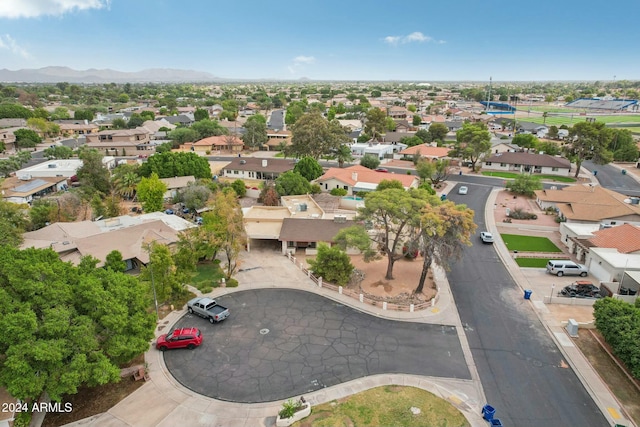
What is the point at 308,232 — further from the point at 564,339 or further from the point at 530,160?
the point at 530,160

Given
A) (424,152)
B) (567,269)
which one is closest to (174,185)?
(567,269)

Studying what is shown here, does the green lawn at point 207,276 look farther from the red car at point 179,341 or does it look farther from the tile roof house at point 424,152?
the tile roof house at point 424,152

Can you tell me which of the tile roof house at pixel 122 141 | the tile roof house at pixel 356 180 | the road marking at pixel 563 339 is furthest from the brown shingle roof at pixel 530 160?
the tile roof house at pixel 122 141

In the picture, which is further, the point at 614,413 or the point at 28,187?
the point at 28,187

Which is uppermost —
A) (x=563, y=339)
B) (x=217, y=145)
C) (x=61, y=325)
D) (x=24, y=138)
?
(x=24, y=138)

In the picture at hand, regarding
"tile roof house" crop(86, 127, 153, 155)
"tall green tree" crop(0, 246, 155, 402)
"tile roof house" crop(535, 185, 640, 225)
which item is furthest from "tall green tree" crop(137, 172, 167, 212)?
"tile roof house" crop(535, 185, 640, 225)

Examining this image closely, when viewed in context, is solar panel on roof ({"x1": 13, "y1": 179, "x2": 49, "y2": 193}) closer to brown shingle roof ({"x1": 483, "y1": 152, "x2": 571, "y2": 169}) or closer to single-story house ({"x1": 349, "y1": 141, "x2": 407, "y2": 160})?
single-story house ({"x1": 349, "y1": 141, "x2": 407, "y2": 160})
